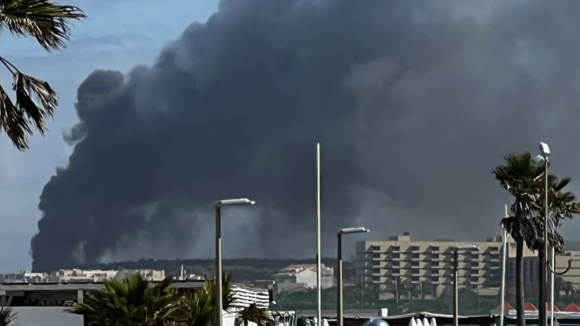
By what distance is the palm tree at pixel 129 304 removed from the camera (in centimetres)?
2681

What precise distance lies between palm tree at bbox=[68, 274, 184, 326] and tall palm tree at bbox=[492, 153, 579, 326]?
86.1ft

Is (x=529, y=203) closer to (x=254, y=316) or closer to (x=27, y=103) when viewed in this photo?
(x=254, y=316)

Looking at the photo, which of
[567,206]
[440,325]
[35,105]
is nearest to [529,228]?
[567,206]

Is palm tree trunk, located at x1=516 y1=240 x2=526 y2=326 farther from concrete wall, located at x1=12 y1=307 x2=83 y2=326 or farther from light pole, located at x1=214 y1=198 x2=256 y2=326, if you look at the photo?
light pole, located at x1=214 y1=198 x2=256 y2=326

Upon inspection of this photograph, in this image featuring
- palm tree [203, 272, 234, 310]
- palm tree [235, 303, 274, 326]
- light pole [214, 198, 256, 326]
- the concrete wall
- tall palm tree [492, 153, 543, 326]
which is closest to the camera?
light pole [214, 198, 256, 326]

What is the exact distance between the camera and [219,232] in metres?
26.2

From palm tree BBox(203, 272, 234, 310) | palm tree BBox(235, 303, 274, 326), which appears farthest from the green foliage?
palm tree BBox(235, 303, 274, 326)

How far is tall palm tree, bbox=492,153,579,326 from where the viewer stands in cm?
5003

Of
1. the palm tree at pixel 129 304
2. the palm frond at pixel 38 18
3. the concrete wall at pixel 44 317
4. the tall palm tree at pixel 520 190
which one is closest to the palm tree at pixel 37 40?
the palm frond at pixel 38 18

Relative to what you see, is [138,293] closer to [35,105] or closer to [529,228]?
[35,105]

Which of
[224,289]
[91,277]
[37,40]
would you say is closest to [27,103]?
[37,40]

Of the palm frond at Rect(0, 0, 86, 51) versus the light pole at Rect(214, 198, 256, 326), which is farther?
the light pole at Rect(214, 198, 256, 326)

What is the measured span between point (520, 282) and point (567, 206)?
156 inches

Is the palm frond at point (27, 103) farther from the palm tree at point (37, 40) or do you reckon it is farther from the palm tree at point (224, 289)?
the palm tree at point (224, 289)
